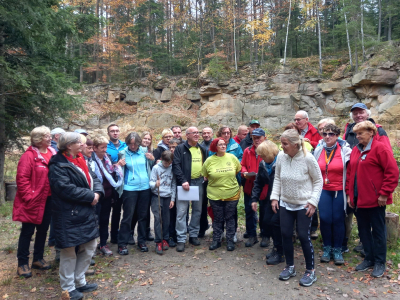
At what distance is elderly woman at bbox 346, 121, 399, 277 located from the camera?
3.64 meters

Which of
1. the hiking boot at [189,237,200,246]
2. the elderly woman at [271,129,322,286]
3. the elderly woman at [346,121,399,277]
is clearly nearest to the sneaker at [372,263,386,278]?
the elderly woman at [346,121,399,277]

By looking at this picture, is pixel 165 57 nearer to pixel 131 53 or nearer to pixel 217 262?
pixel 131 53

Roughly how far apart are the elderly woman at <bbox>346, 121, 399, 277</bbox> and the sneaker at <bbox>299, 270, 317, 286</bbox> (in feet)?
2.63

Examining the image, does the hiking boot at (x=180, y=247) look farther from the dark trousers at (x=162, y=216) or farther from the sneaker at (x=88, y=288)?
the sneaker at (x=88, y=288)

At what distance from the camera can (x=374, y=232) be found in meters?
3.84

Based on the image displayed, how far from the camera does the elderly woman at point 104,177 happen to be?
4457 millimetres

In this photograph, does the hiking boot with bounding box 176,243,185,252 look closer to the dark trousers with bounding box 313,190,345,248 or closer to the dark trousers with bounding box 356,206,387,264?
the dark trousers with bounding box 313,190,345,248

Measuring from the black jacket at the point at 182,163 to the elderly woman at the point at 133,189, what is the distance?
0.52 m

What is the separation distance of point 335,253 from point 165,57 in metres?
24.1

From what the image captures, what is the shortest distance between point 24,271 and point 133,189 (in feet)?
6.22

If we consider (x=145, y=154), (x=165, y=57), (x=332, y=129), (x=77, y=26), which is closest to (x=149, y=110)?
(x=165, y=57)

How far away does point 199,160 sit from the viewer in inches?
202

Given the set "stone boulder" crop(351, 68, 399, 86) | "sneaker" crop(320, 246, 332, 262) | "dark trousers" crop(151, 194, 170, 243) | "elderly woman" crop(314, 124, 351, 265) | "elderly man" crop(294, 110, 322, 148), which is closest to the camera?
"elderly woman" crop(314, 124, 351, 265)

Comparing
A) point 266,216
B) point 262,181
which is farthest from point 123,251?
point 262,181
